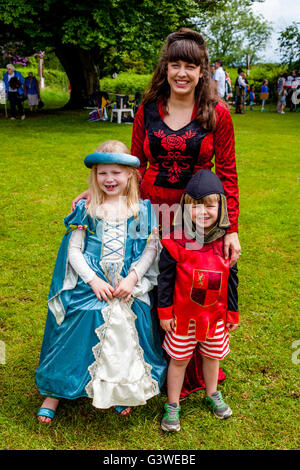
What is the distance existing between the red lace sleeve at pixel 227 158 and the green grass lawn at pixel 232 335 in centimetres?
127

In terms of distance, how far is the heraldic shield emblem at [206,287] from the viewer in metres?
2.44

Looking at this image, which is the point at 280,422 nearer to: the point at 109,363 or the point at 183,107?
the point at 109,363

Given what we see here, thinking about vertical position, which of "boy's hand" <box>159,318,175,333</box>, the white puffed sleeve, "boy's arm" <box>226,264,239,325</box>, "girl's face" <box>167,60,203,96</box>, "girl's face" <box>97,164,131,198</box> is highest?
"girl's face" <box>167,60,203,96</box>

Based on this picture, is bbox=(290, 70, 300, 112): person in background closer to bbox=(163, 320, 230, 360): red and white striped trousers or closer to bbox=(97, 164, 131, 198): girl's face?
bbox=(97, 164, 131, 198): girl's face

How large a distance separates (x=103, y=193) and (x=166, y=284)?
0.71m

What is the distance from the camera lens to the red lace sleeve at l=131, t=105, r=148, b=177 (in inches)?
109

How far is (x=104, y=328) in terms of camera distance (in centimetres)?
251

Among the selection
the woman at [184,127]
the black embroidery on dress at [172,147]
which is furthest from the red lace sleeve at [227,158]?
the black embroidery on dress at [172,147]

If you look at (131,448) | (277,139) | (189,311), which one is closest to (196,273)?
(189,311)

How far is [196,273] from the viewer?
2.44 m

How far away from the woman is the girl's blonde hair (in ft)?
0.38

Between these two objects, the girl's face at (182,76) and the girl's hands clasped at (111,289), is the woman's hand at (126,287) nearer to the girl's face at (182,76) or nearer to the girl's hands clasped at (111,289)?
the girl's hands clasped at (111,289)

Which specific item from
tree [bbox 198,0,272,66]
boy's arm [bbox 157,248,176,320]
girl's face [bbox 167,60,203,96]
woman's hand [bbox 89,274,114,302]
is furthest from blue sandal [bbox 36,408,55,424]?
tree [bbox 198,0,272,66]

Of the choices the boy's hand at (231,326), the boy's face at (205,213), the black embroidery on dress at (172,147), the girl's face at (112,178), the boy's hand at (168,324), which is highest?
the black embroidery on dress at (172,147)
